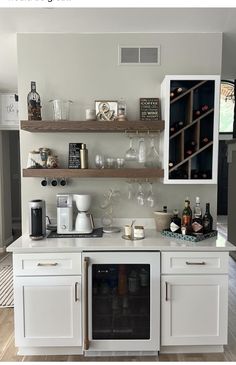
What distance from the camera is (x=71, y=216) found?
2.54 meters

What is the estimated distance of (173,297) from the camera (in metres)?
2.26

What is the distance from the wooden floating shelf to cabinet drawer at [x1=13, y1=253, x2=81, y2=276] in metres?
0.66

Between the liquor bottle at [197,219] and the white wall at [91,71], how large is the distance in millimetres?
253

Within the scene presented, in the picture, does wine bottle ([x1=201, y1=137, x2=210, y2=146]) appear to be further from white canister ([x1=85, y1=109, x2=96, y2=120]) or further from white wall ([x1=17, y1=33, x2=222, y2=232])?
white canister ([x1=85, y1=109, x2=96, y2=120])

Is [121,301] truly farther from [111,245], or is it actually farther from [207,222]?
[207,222]

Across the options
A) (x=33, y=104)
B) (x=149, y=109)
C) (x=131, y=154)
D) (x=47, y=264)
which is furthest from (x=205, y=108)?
(x=47, y=264)

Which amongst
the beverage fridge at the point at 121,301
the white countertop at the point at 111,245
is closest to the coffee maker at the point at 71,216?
the white countertop at the point at 111,245

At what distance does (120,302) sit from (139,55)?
2061 mm

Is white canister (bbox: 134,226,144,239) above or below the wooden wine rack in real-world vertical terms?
below

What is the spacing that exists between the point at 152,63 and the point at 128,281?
6.06 ft

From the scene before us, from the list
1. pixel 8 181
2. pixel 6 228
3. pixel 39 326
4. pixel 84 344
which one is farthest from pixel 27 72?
pixel 6 228

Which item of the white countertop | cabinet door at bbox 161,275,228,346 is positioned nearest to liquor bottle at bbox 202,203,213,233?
the white countertop

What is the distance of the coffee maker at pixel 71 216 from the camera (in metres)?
2.53

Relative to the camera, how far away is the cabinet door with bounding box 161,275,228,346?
2250mm
